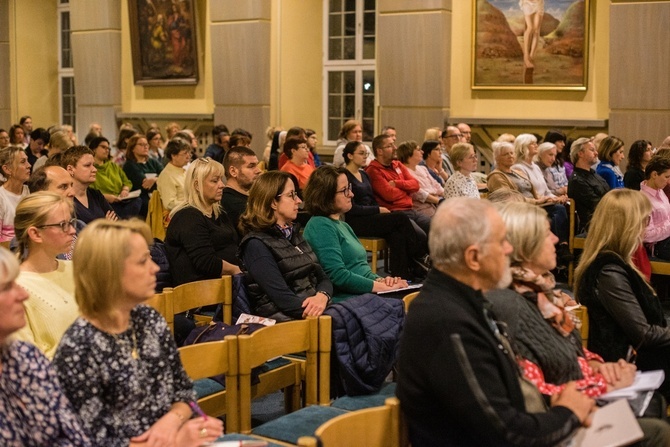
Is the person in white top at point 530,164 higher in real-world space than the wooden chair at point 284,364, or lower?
higher

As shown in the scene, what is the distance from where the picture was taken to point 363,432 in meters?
2.65

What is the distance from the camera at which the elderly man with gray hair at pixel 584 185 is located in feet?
26.8

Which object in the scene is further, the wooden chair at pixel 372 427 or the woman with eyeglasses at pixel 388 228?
the woman with eyeglasses at pixel 388 228

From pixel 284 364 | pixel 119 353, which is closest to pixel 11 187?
pixel 284 364

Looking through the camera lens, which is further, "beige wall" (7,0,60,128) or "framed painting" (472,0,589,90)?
"beige wall" (7,0,60,128)

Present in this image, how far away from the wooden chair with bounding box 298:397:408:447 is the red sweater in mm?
5694

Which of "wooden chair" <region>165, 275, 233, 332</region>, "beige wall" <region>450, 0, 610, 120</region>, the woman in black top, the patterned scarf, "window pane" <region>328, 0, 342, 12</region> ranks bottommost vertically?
"wooden chair" <region>165, 275, 233, 332</region>

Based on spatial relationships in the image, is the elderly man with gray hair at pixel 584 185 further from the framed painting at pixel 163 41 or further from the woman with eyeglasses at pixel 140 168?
the framed painting at pixel 163 41

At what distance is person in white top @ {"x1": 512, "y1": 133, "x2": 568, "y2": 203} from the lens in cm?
901

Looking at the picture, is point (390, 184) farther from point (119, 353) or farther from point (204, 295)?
point (119, 353)

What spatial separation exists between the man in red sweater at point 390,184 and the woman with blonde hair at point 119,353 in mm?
5702

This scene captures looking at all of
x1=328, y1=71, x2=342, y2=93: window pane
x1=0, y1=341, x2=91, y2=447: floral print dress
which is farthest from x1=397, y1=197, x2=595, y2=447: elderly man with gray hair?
x1=328, y1=71, x2=342, y2=93: window pane

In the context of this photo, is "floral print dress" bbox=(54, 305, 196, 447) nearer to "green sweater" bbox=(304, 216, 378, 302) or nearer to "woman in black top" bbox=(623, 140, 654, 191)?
"green sweater" bbox=(304, 216, 378, 302)

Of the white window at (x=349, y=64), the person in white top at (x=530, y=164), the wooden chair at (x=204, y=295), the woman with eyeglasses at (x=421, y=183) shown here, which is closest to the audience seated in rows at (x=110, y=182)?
the woman with eyeglasses at (x=421, y=183)
